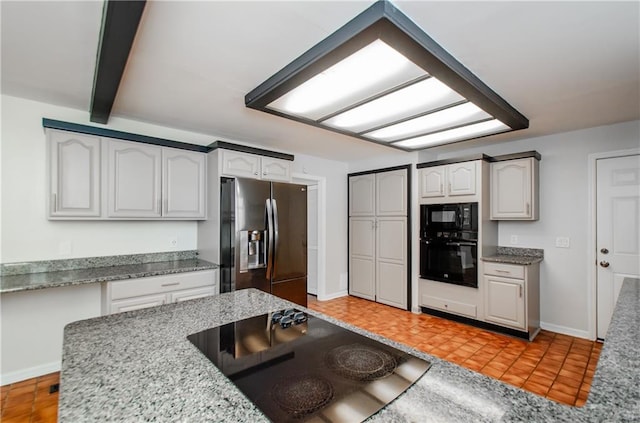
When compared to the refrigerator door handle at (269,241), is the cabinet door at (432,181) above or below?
above

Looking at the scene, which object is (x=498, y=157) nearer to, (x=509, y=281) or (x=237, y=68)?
(x=509, y=281)

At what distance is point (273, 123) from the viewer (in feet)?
10.00

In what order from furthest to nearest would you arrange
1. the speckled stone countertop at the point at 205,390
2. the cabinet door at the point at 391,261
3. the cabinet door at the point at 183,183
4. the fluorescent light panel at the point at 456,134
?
the cabinet door at the point at 391,261 < the cabinet door at the point at 183,183 < the fluorescent light panel at the point at 456,134 < the speckled stone countertop at the point at 205,390

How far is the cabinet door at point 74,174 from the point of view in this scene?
241 centimetres

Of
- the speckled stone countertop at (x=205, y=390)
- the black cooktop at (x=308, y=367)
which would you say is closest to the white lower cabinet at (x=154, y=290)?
the speckled stone countertop at (x=205, y=390)

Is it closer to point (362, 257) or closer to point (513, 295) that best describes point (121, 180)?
point (362, 257)

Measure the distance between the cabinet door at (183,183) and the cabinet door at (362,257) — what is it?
250 centimetres

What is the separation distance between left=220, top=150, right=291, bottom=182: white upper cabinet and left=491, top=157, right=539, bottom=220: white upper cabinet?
2.55 meters

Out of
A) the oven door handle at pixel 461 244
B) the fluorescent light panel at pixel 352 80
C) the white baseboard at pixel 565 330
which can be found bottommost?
the white baseboard at pixel 565 330

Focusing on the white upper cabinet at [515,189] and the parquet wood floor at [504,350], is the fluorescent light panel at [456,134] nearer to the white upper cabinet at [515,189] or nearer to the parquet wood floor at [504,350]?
the white upper cabinet at [515,189]

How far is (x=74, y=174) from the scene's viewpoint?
2506 mm

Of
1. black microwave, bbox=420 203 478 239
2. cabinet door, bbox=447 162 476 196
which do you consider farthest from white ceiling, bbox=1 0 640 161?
black microwave, bbox=420 203 478 239

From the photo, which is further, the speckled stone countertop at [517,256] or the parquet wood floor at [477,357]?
the speckled stone countertop at [517,256]

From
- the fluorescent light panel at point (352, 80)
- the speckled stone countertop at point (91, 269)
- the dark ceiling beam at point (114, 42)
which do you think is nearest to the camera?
the dark ceiling beam at point (114, 42)
